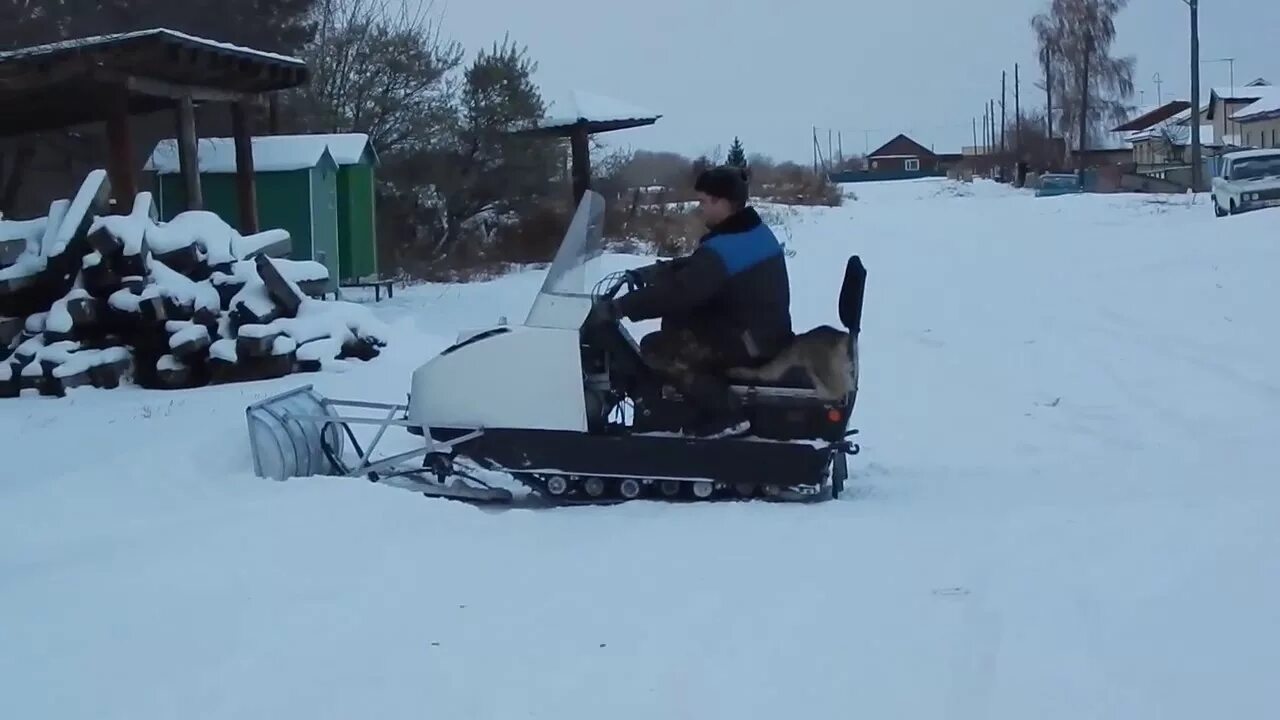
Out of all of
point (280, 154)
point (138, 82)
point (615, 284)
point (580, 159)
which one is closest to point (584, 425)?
point (615, 284)

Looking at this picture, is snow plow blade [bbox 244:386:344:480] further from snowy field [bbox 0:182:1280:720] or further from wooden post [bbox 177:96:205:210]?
wooden post [bbox 177:96:205:210]

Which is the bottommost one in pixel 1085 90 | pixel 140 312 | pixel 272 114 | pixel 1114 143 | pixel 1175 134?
pixel 140 312

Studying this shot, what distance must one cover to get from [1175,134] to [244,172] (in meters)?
76.8

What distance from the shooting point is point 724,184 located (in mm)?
7340

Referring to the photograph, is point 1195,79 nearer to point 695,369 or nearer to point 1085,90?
point 1085,90

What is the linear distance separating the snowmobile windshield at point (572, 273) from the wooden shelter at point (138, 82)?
22.9 ft

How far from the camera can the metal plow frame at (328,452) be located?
24.0ft

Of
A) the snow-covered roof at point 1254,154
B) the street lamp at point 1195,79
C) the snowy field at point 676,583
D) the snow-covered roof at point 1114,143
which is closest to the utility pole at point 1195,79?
the street lamp at point 1195,79

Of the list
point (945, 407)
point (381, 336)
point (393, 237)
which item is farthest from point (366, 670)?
point (393, 237)

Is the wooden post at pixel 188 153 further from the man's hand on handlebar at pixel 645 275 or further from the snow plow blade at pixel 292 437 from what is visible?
the man's hand on handlebar at pixel 645 275

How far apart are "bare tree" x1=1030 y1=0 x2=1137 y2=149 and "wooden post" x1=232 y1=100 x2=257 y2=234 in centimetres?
6382

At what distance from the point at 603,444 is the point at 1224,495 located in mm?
2818

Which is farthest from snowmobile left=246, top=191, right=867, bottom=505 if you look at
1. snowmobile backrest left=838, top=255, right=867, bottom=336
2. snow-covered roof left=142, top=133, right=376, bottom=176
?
snow-covered roof left=142, top=133, right=376, bottom=176

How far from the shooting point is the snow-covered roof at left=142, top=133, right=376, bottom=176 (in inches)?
750
